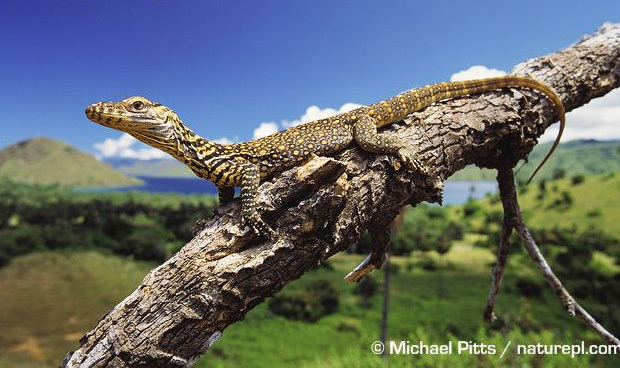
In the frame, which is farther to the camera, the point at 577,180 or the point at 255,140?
the point at 577,180

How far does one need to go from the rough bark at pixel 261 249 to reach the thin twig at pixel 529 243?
0.98m

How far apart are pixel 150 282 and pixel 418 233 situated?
64528 millimetres

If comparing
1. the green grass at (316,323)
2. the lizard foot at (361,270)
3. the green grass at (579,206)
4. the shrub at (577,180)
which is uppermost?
the lizard foot at (361,270)

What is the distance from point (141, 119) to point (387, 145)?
212cm

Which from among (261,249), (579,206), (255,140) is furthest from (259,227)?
(579,206)

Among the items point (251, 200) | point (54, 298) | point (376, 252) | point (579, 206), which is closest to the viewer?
point (251, 200)

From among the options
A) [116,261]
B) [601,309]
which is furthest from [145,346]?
[116,261]

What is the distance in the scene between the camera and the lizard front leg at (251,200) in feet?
10.0

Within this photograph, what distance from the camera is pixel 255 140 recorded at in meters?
4.05

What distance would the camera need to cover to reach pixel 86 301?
1684 inches

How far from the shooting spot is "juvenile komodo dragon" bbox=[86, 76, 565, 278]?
3523 mm

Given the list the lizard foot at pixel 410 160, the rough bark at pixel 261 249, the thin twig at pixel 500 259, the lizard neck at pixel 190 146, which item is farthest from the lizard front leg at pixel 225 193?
the thin twig at pixel 500 259

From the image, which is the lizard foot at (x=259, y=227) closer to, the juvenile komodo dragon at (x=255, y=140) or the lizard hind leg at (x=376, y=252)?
the juvenile komodo dragon at (x=255, y=140)

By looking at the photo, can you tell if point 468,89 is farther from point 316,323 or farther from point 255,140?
point 316,323
